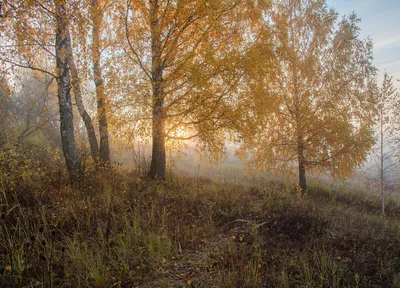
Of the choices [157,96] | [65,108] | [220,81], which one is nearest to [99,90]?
[65,108]

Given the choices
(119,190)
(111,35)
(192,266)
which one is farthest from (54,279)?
(111,35)

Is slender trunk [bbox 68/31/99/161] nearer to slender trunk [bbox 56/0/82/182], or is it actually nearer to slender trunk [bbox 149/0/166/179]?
slender trunk [bbox 56/0/82/182]

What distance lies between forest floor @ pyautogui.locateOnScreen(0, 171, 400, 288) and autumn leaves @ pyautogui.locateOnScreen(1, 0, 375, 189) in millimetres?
2240

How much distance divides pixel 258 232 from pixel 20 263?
A: 3.60 m

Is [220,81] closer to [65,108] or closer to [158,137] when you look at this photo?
[158,137]

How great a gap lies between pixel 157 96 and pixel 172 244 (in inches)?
162

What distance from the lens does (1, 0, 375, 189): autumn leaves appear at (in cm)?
596

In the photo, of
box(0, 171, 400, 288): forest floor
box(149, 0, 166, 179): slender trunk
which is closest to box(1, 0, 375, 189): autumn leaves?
box(149, 0, 166, 179): slender trunk

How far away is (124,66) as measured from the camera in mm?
6676

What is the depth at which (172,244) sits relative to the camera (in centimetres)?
369

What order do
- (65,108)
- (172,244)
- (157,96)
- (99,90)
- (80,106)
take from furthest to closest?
(80,106) → (99,90) → (157,96) → (65,108) → (172,244)

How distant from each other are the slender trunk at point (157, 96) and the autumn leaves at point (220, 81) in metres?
0.03

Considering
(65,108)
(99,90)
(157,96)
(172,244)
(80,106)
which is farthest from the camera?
(80,106)

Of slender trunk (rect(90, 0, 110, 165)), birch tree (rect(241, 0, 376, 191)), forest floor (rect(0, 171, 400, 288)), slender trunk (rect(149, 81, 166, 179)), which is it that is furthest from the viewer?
birch tree (rect(241, 0, 376, 191))
